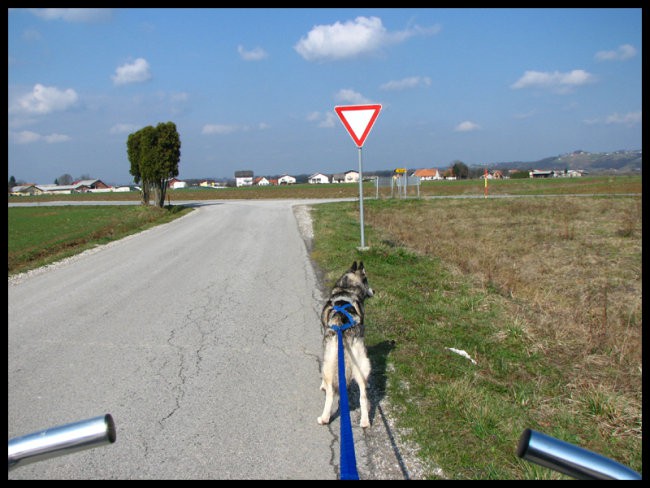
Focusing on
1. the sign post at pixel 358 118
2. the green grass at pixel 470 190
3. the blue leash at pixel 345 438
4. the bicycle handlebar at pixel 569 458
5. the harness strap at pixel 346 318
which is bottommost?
the blue leash at pixel 345 438

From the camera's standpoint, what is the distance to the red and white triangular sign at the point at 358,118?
11227mm

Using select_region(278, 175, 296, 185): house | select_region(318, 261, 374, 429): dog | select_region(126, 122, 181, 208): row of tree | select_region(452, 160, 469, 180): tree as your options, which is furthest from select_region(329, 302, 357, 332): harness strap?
select_region(278, 175, 296, 185): house

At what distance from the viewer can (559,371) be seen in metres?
4.93

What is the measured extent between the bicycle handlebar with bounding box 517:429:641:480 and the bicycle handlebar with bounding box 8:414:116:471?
103 centimetres

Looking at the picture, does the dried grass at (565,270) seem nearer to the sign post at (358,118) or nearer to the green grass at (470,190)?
the sign post at (358,118)

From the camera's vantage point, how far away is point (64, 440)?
1257 mm

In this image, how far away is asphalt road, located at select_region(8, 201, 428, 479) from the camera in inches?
133

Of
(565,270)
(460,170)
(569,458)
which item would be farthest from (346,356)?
(460,170)

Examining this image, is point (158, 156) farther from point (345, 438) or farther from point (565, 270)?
point (345, 438)

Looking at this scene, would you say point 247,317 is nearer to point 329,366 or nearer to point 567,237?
point 329,366

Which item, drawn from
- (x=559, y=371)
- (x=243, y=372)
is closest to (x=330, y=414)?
(x=243, y=372)

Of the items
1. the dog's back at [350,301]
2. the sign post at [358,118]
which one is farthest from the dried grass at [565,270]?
the sign post at [358,118]

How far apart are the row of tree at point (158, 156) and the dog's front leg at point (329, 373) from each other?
32.8 metres

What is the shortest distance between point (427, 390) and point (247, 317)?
11.7 feet
